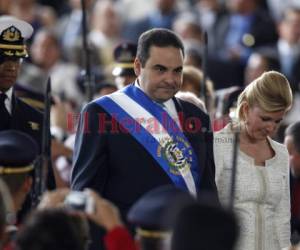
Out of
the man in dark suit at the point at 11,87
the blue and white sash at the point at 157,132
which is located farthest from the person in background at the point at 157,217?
the man in dark suit at the point at 11,87

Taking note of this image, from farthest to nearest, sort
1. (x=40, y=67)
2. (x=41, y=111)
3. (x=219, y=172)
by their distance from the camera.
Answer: (x=40, y=67) < (x=41, y=111) < (x=219, y=172)

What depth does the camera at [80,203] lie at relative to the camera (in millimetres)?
6561

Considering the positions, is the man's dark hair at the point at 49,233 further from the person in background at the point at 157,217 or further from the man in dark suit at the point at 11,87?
the man in dark suit at the point at 11,87

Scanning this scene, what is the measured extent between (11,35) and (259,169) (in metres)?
1.93

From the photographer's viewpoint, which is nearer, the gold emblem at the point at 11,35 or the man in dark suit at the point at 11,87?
the man in dark suit at the point at 11,87

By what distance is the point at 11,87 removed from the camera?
9172 millimetres

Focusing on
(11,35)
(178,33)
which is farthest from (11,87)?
(178,33)

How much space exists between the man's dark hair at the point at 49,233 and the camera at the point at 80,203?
1.37 feet

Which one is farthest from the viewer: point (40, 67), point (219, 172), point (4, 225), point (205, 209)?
point (40, 67)

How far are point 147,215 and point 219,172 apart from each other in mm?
2385

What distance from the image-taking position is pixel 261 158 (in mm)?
8875

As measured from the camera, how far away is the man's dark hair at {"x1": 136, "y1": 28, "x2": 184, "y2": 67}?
340 inches

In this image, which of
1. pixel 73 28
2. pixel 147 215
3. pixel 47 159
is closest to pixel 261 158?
pixel 47 159

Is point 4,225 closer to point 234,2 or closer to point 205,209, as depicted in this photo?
point 205,209
